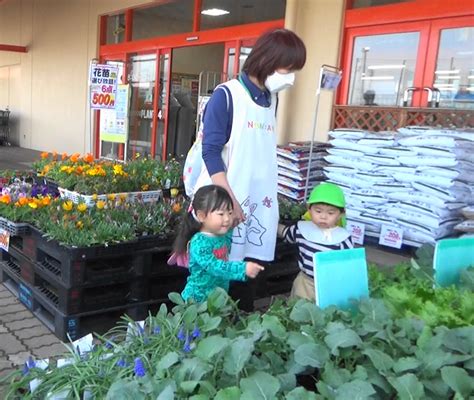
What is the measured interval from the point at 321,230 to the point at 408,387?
1.59 metres

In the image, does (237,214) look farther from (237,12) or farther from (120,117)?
(237,12)

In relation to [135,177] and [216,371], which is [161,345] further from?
[135,177]

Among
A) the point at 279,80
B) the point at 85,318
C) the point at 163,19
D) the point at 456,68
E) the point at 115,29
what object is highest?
the point at 163,19

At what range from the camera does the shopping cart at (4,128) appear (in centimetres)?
1644

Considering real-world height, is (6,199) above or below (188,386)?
below

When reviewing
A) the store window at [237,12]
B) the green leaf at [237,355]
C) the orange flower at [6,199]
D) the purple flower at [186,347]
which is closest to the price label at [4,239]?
the orange flower at [6,199]

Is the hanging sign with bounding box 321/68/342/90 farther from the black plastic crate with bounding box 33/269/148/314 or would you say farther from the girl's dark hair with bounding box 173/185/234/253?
the girl's dark hair with bounding box 173/185/234/253

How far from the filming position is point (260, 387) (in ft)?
3.67

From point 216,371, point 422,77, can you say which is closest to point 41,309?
point 216,371

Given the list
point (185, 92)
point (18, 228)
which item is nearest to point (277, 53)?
point (18, 228)

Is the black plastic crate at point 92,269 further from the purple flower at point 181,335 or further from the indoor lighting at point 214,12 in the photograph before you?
the indoor lighting at point 214,12

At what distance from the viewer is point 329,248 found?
2.62m

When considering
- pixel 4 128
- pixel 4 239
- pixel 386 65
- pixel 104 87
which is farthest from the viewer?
pixel 4 128

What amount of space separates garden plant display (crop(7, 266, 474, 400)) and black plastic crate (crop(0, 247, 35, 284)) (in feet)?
5.85
